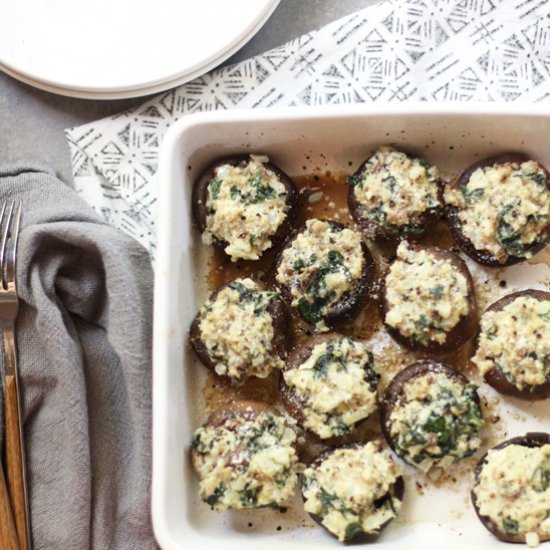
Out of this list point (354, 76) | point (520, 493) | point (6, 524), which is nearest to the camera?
point (520, 493)

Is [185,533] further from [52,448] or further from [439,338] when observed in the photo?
[439,338]

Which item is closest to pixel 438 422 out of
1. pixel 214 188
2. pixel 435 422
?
pixel 435 422

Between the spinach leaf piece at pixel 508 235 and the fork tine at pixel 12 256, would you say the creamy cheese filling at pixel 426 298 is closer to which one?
the spinach leaf piece at pixel 508 235

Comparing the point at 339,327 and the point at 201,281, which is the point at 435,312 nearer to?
the point at 339,327

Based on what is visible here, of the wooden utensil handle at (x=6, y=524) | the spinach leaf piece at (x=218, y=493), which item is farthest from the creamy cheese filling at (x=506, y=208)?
the wooden utensil handle at (x=6, y=524)

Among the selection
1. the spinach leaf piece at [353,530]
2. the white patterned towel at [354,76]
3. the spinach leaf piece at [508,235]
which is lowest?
the spinach leaf piece at [353,530]

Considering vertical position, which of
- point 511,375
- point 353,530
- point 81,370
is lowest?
point 353,530
